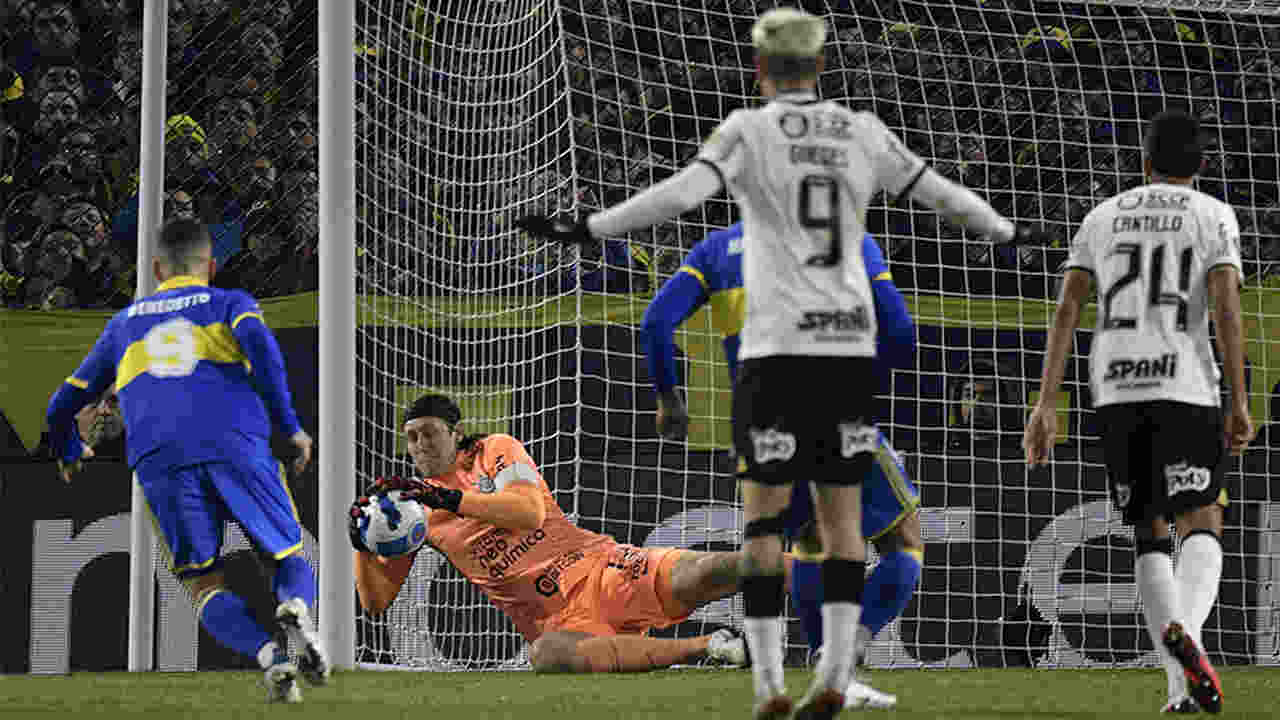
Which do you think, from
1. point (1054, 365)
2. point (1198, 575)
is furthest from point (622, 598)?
point (1198, 575)

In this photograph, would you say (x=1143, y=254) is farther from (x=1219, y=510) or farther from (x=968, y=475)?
(x=968, y=475)

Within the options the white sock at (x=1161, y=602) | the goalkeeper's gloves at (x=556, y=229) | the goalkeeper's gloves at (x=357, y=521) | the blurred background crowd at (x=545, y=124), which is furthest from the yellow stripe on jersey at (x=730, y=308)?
the blurred background crowd at (x=545, y=124)

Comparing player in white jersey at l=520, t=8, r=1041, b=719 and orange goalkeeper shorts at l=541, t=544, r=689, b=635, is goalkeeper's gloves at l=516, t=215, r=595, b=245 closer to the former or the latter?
player in white jersey at l=520, t=8, r=1041, b=719

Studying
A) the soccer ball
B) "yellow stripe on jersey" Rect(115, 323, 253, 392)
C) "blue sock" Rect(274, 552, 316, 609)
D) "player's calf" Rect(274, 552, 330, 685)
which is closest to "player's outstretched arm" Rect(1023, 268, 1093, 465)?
"player's calf" Rect(274, 552, 330, 685)

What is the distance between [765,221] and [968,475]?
4.95 metres

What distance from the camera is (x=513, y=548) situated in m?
7.16

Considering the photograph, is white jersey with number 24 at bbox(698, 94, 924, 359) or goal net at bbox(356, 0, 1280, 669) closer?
white jersey with number 24 at bbox(698, 94, 924, 359)

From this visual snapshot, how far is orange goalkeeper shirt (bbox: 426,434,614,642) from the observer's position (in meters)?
7.12

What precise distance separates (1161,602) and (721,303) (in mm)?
1612

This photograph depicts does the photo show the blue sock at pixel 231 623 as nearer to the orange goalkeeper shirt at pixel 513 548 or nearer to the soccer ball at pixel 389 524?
the soccer ball at pixel 389 524

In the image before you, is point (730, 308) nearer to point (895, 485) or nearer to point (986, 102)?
point (895, 485)

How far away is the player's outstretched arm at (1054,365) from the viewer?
15.5ft

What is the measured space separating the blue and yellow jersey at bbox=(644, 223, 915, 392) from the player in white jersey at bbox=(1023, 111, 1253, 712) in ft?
1.56

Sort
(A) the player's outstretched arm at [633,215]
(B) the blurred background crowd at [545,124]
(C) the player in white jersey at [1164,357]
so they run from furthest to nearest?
(B) the blurred background crowd at [545,124], (C) the player in white jersey at [1164,357], (A) the player's outstretched arm at [633,215]
